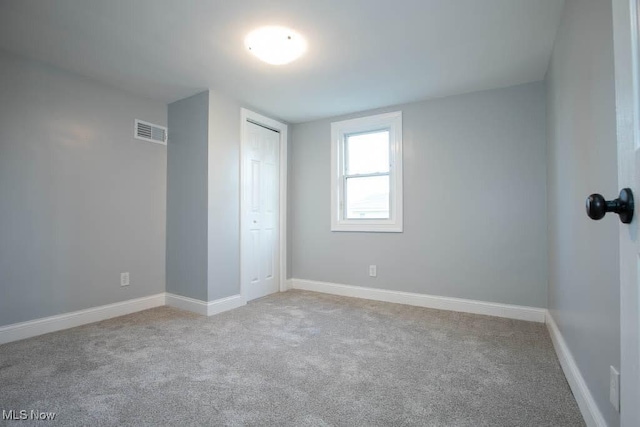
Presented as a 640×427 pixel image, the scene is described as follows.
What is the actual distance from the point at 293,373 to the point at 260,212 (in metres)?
2.34

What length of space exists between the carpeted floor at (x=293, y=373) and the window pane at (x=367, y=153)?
187 cm

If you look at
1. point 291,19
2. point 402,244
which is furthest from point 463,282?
point 291,19

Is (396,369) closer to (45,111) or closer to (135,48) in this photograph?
(135,48)

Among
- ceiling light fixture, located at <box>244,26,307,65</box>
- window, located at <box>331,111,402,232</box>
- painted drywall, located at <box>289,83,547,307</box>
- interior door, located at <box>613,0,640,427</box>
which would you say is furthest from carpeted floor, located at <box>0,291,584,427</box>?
ceiling light fixture, located at <box>244,26,307,65</box>

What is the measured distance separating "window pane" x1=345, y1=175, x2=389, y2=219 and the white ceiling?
1071 mm

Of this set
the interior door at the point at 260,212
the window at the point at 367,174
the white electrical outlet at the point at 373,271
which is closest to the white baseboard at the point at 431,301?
the white electrical outlet at the point at 373,271

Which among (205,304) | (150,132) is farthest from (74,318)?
(150,132)

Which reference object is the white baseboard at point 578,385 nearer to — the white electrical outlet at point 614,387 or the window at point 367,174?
the white electrical outlet at point 614,387

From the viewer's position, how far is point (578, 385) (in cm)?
166

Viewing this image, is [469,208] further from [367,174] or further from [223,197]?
[223,197]

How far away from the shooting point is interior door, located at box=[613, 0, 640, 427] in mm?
615

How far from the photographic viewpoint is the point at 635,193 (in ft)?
1.98

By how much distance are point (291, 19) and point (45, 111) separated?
2337mm

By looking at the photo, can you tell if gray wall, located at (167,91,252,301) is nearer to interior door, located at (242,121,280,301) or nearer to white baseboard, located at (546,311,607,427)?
interior door, located at (242,121,280,301)
